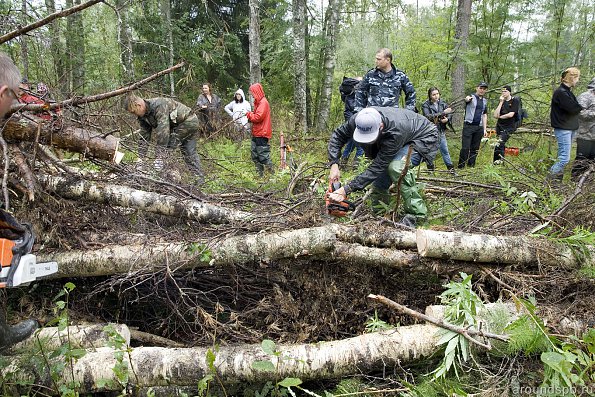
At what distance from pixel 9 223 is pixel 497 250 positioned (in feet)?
11.0

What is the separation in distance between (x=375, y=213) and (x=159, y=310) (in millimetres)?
2332

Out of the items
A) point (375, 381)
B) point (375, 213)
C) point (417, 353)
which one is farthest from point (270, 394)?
point (375, 213)

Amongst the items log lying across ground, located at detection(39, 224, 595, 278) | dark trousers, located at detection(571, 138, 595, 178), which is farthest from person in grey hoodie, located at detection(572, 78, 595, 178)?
log lying across ground, located at detection(39, 224, 595, 278)

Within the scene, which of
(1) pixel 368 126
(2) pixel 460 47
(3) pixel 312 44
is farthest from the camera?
(3) pixel 312 44

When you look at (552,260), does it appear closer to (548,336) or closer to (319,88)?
(548,336)

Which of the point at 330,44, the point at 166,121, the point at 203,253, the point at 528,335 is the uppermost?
the point at 330,44

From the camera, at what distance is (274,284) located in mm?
3129

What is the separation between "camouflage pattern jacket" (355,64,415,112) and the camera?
556 cm

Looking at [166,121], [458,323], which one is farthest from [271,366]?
[166,121]

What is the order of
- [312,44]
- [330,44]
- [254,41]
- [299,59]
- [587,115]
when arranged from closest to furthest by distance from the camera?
[587,115] → [254,41] → [299,59] → [330,44] → [312,44]

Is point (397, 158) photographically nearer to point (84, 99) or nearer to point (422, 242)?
point (422, 242)

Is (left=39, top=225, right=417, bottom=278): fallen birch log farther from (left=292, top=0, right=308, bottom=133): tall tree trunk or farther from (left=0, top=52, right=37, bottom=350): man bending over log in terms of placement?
(left=292, top=0, right=308, bottom=133): tall tree trunk

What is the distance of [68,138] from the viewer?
3.66 meters

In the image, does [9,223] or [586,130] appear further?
[586,130]
